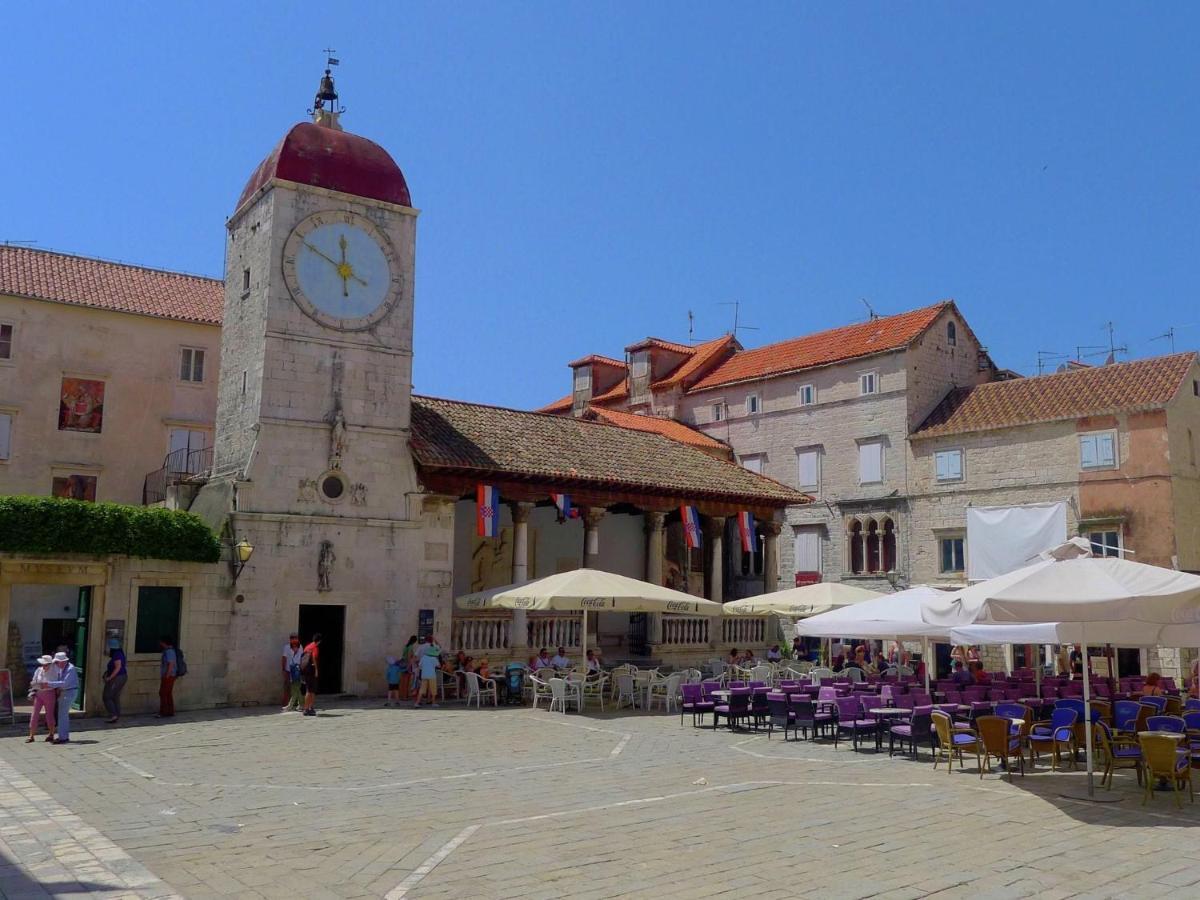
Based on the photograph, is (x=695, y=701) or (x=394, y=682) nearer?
(x=695, y=701)

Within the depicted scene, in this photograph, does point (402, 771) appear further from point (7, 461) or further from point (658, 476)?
point (7, 461)

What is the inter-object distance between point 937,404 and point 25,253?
96.3 feet

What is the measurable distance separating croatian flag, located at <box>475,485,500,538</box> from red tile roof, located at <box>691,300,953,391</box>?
1649 centimetres

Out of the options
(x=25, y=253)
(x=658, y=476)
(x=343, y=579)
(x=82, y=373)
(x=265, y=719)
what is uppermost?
(x=25, y=253)

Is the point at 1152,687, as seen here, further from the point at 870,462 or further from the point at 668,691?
the point at 870,462

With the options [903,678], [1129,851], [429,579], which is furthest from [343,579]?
→ [1129,851]

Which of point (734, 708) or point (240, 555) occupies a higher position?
point (240, 555)

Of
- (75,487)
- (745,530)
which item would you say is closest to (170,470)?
(75,487)

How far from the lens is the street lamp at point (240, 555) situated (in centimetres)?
2005

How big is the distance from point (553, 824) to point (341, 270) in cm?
1632

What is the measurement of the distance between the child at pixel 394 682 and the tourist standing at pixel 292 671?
5.85ft

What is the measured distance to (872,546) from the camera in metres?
35.2

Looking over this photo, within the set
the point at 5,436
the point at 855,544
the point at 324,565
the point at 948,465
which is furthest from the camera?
the point at 855,544

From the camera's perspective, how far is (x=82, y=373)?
29469 millimetres
